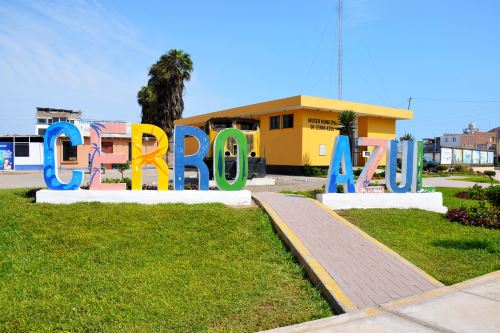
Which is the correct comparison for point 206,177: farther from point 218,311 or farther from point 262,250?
point 218,311

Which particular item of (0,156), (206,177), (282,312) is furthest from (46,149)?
(0,156)

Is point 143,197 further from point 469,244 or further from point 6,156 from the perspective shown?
point 6,156

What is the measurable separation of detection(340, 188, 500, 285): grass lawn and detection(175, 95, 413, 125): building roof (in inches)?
566

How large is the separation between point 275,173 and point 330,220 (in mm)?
18841

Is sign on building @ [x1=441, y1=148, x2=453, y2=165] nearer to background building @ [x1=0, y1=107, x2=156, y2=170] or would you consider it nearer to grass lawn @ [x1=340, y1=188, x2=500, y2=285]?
background building @ [x1=0, y1=107, x2=156, y2=170]

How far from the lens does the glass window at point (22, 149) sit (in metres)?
34.0

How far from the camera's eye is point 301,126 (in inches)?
994

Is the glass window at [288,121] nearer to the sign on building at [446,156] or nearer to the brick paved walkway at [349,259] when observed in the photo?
the brick paved walkway at [349,259]

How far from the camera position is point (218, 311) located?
4.79m

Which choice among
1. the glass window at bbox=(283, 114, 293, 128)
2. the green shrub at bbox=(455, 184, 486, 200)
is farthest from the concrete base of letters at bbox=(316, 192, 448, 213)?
the glass window at bbox=(283, 114, 293, 128)

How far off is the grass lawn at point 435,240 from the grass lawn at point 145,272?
2.21 meters

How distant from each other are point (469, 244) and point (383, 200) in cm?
329

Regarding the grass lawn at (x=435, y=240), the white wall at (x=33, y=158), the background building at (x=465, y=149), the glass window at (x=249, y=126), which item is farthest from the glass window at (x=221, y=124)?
the background building at (x=465, y=149)

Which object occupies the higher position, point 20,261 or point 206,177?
point 206,177
